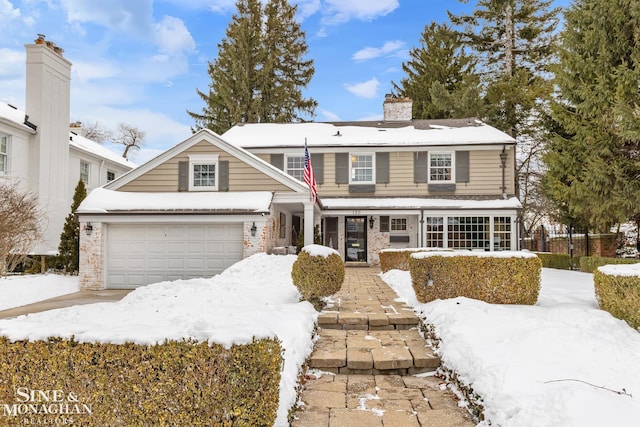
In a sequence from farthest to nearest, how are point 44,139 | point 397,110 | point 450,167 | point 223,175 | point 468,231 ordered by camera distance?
1. point 397,110
2. point 450,167
3. point 468,231
4. point 44,139
5. point 223,175

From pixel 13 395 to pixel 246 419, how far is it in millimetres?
1572

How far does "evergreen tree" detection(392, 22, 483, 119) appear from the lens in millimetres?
25062

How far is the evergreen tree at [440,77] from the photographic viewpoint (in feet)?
82.2

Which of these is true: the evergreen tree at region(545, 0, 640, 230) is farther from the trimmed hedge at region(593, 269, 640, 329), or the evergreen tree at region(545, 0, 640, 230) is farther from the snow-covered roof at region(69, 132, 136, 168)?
the snow-covered roof at region(69, 132, 136, 168)

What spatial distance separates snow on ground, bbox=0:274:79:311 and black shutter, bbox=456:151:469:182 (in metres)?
15.1

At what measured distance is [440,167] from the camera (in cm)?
1792

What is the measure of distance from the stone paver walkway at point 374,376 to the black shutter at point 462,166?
1174cm

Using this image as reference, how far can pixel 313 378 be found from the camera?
4.62 m

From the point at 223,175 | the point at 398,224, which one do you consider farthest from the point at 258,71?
the point at 223,175

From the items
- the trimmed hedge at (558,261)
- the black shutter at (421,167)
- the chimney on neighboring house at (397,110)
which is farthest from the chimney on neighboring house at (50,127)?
the trimmed hedge at (558,261)

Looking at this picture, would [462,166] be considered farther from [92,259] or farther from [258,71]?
[258,71]

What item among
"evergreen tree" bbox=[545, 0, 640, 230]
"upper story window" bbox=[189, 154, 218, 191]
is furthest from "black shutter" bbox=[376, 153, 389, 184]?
"upper story window" bbox=[189, 154, 218, 191]

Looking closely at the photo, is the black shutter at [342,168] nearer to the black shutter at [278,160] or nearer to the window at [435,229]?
the black shutter at [278,160]

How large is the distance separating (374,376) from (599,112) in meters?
→ 11.1
